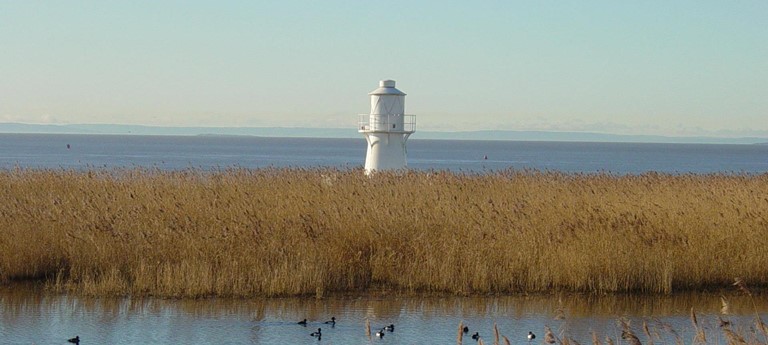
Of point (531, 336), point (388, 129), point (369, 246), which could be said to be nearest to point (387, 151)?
point (388, 129)

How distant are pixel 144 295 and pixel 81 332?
75.4 inches

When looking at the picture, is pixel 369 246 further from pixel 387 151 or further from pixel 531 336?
pixel 387 151

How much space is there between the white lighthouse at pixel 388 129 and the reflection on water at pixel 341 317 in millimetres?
16807

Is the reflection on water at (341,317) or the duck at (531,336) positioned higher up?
the duck at (531,336)

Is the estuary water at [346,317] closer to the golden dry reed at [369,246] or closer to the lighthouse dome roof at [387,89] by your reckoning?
the golden dry reed at [369,246]

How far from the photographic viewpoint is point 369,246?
14.2m

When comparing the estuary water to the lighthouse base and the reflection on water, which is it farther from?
the lighthouse base

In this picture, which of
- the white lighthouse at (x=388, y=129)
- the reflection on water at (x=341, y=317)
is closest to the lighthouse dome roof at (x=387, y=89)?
the white lighthouse at (x=388, y=129)

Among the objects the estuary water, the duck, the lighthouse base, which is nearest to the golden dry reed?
the estuary water

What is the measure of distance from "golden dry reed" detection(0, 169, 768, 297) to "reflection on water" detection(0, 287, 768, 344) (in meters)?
0.34

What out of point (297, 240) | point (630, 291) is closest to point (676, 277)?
point (630, 291)

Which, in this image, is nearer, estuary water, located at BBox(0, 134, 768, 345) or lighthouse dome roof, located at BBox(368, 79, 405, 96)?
estuary water, located at BBox(0, 134, 768, 345)

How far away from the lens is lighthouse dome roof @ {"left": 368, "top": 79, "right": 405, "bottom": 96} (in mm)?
29922

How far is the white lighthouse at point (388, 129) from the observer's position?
2994 centimetres
